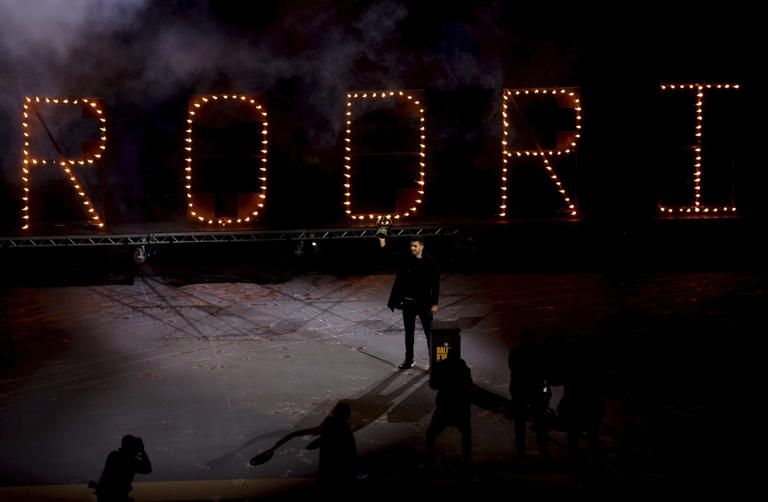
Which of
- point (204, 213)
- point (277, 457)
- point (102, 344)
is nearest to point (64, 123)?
point (204, 213)

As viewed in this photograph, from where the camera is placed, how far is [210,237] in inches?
542

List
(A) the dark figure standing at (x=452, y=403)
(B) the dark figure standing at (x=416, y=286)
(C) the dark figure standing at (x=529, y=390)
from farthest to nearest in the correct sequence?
(B) the dark figure standing at (x=416, y=286) → (C) the dark figure standing at (x=529, y=390) → (A) the dark figure standing at (x=452, y=403)

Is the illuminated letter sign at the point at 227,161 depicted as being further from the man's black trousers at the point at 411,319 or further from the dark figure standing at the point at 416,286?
the man's black trousers at the point at 411,319

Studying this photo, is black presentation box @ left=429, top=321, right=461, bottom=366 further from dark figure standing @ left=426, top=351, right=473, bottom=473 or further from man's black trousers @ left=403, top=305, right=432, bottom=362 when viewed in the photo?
dark figure standing @ left=426, top=351, right=473, bottom=473

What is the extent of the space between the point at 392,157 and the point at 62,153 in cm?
641

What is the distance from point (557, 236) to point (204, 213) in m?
7.39

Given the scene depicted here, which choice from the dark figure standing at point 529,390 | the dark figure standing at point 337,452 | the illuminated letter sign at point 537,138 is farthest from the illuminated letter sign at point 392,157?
the dark figure standing at point 337,452

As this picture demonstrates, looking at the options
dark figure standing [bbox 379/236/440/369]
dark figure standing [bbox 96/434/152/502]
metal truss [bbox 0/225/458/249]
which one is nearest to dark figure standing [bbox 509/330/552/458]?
dark figure standing [bbox 379/236/440/369]

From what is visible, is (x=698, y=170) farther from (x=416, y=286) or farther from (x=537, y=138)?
(x=416, y=286)

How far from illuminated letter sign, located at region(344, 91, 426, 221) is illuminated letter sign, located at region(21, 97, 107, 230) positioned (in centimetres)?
466

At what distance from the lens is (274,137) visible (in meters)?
14.2

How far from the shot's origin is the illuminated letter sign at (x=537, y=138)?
13.7m

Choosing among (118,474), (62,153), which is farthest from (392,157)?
(118,474)

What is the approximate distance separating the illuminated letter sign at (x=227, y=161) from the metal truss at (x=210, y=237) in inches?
18.9
